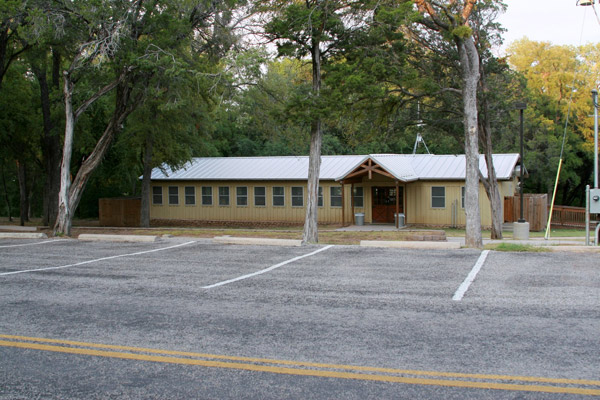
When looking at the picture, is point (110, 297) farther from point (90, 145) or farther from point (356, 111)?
point (90, 145)

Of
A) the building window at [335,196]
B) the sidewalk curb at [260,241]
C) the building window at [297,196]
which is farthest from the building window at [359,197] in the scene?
the sidewalk curb at [260,241]

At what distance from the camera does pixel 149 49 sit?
1916 cm

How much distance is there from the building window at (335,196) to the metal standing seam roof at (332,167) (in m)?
0.87

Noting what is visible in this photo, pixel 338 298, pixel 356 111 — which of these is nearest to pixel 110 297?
pixel 338 298

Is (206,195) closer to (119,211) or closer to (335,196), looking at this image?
(119,211)

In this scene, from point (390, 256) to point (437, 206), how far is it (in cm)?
1684

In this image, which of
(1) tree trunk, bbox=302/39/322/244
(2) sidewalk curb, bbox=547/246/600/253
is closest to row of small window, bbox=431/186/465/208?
(1) tree trunk, bbox=302/39/322/244

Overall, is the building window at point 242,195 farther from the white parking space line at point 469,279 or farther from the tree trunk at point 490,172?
the white parking space line at point 469,279

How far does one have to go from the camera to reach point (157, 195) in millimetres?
34219

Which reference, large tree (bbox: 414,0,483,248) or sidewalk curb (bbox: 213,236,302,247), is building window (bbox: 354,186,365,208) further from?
sidewalk curb (bbox: 213,236,302,247)

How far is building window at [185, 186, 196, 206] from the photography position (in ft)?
110

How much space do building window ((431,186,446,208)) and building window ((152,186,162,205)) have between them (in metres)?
16.4

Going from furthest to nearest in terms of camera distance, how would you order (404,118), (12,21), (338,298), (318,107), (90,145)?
(90,145) < (404,118) < (12,21) < (318,107) < (338,298)

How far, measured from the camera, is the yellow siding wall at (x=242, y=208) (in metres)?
30.6
